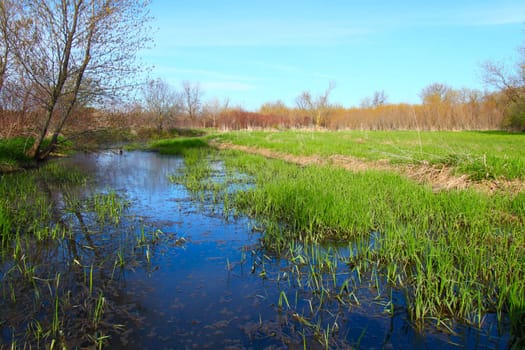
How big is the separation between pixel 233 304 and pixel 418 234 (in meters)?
2.68

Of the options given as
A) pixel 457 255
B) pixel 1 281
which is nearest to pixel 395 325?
pixel 457 255

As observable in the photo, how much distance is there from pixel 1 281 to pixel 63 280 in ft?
1.96

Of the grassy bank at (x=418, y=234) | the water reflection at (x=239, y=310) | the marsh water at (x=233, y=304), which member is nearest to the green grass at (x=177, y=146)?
the grassy bank at (x=418, y=234)

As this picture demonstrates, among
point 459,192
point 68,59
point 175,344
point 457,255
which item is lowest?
point 175,344

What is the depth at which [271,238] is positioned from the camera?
5.01m

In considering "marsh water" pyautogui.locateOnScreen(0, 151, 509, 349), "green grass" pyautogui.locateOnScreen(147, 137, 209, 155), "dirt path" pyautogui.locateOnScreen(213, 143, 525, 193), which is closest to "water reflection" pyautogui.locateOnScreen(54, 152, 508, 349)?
"marsh water" pyautogui.locateOnScreen(0, 151, 509, 349)

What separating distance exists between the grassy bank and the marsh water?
17cm

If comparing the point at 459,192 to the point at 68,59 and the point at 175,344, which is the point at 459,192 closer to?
the point at 175,344

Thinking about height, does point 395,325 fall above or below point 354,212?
below

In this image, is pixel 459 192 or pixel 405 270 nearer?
pixel 405 270

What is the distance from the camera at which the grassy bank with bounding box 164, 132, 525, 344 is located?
310 cm

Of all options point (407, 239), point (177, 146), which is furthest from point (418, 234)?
point (177, 146)

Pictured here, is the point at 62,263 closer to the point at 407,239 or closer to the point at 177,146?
the point at 407,239

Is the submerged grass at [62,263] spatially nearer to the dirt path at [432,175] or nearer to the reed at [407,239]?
the reed at [407,239]
